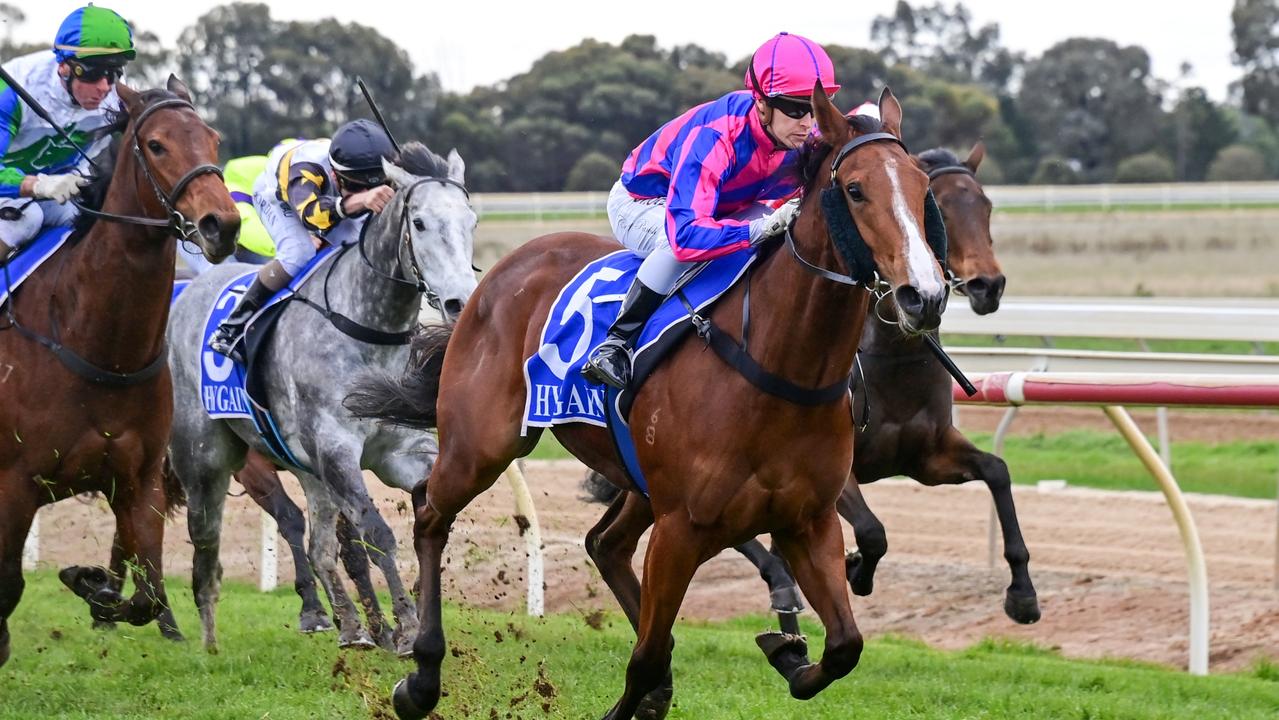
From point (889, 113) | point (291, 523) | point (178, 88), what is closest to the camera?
point (889, 113)

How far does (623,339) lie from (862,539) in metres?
1.56

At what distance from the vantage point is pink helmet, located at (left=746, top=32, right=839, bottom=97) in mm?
4055

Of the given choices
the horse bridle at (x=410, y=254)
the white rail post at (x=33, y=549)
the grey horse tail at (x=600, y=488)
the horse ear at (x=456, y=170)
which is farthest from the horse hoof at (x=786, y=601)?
the white rail post at (x=33, y=549)

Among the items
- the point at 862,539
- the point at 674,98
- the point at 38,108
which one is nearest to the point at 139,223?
the point at 38,108

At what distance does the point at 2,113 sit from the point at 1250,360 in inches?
200

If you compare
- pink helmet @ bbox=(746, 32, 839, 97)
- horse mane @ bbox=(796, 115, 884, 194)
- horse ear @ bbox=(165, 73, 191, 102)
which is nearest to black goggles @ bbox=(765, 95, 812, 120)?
pink helmet @ bbox=(746, 32, 839, 97)

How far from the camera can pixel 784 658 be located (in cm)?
443

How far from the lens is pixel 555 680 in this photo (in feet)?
17.9

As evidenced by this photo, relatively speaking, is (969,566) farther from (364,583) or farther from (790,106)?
→ (790,106)

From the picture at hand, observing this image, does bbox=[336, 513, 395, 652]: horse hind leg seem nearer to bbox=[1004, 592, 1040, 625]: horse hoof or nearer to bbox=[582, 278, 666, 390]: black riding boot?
bbox=[582, 278, 666, 390]: black riding boot

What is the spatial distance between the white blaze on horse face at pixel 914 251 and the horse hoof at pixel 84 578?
11.4ft

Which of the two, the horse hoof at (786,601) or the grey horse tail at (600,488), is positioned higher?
the grey horse tail at (600,488)

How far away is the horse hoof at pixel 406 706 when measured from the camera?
4805 millimetres

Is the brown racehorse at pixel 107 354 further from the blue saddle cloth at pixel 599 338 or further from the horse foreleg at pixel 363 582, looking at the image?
the blue saddle cloth at pixel 599 338
